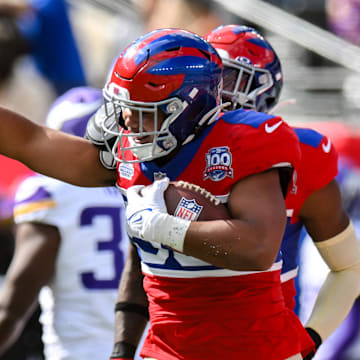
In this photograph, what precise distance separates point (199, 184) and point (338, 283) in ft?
2.73

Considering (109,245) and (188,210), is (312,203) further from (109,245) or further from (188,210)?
(109,245)

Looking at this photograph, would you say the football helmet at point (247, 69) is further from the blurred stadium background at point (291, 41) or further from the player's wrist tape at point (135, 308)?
the blurred stadium background at point (291, 41)

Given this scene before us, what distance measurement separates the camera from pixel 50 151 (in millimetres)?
2543

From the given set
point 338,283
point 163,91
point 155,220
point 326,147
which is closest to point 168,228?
point 155,220

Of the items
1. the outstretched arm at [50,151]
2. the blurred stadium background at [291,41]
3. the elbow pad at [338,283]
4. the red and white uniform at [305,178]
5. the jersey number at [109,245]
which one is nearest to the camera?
the outstretched arm at [50,151]

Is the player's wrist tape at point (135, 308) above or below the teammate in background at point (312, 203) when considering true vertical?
below

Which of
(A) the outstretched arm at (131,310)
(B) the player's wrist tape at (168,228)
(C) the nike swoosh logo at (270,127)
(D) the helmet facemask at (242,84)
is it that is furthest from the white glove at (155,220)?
(D) the helmet facemask at (242,84)

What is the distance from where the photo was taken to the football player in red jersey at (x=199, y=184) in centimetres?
220

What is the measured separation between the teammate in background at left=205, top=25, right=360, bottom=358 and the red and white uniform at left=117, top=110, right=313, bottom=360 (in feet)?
1.10

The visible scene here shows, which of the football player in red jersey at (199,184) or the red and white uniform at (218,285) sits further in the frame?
the red and white uniform at (218,285)

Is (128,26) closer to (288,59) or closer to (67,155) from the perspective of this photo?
(288,59)

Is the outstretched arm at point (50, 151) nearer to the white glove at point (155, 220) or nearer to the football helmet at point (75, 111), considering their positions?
the white glove at point (155, 220)

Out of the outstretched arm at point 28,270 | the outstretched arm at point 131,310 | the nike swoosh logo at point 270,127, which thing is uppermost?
Result: the nike swoosh logo at point 270,127

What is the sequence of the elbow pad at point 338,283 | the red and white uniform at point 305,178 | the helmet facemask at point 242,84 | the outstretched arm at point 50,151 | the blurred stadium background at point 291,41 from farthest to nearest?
1. the blurred stadium background at point 291,41
2. the helmet facemask at point 242,84
3. the elbow pad at point 338,283
4. the red and white uniform at point 305,178
5. the outstretched arm at point 50,151
